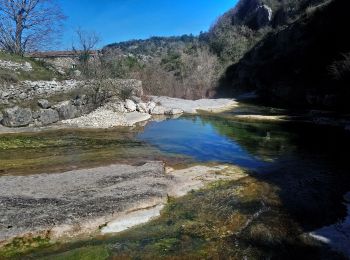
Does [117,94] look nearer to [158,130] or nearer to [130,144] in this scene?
[158,130]

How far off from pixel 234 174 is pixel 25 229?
781 cm

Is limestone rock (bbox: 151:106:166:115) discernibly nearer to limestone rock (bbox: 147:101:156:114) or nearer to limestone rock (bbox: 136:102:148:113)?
limestone rock (bbox: 147:101:156:114)

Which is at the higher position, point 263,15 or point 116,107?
point 263,15

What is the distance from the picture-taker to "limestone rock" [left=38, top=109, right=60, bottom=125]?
24156 mm

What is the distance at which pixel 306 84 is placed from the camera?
38938mm

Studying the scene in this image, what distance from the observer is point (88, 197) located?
34.1ft

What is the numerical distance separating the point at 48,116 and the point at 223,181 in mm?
15683

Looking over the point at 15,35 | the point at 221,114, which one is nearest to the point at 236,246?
the point at 221,114

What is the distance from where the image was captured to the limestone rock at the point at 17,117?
22.5 m

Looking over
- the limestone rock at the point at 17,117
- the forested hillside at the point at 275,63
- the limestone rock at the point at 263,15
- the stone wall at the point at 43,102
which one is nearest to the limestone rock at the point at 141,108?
the stone wall at the point at 43,102

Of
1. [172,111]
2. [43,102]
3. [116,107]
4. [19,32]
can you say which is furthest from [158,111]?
[19,32]

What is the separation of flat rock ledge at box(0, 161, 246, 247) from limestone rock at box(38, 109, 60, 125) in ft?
40.1

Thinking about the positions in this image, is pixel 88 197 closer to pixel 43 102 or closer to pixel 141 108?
pixel 43 102

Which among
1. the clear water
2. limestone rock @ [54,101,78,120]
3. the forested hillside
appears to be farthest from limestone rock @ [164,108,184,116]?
limestone rock @ [54,101,78,120]
